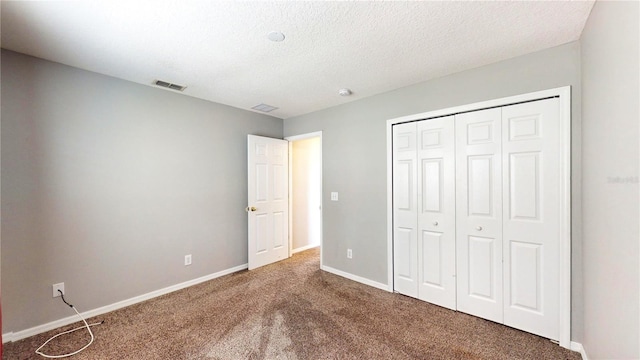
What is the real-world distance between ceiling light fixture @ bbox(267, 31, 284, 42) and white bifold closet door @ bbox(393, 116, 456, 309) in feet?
5.40

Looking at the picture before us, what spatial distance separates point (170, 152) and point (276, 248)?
Result: 2078 mm

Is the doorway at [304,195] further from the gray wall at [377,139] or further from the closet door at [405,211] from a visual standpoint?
the closet door at [405,211]

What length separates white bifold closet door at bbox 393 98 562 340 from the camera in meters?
2.04

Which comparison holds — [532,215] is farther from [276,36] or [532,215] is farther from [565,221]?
[276,36]

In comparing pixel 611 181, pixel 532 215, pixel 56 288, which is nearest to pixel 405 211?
pixel 532 215

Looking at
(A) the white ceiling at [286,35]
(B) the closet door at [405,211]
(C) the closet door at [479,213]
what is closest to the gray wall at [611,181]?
(A) the white ceiling at [286,35]

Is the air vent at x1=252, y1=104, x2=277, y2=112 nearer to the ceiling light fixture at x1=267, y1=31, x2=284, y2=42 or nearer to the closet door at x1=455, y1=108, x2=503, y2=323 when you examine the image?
the ceiling light fixture at x1=267, y1=31, x2=284, y2=42

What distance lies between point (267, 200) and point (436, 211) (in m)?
2.42

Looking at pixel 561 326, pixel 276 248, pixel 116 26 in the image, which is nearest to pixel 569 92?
pixel 561 326

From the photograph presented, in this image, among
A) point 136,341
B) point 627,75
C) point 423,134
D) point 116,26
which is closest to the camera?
point 627,75

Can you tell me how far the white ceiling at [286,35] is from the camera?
5.18 feet

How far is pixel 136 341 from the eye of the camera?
205 cm

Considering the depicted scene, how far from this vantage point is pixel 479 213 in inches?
93.0

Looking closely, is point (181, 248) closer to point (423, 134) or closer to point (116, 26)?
point (116, 26)
